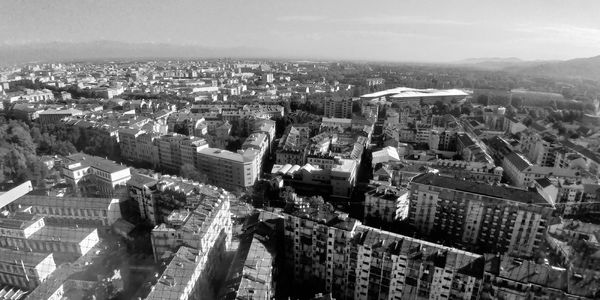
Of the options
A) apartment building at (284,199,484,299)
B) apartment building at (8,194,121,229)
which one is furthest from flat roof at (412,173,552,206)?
apartment building at (8,194,121,229)

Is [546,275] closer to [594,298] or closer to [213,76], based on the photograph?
[594,298]

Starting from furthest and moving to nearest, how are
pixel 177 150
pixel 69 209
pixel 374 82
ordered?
pixel 374 82
pixel 177 150
pixel 69 209

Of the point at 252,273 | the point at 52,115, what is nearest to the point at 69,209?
the point at 252,273

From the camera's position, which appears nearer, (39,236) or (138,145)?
(39,236)

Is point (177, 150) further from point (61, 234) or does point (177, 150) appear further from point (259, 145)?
point (61, 234)

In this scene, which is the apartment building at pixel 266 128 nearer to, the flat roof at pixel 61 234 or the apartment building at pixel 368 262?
the apartment building at pixel 368 262

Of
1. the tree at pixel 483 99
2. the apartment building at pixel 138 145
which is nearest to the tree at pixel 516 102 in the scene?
the tree at pixel 483 99

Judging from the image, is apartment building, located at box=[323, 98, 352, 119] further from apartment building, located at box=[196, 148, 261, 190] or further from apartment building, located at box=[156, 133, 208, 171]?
apartment building, located at box=[156, 133, 208, 171]
